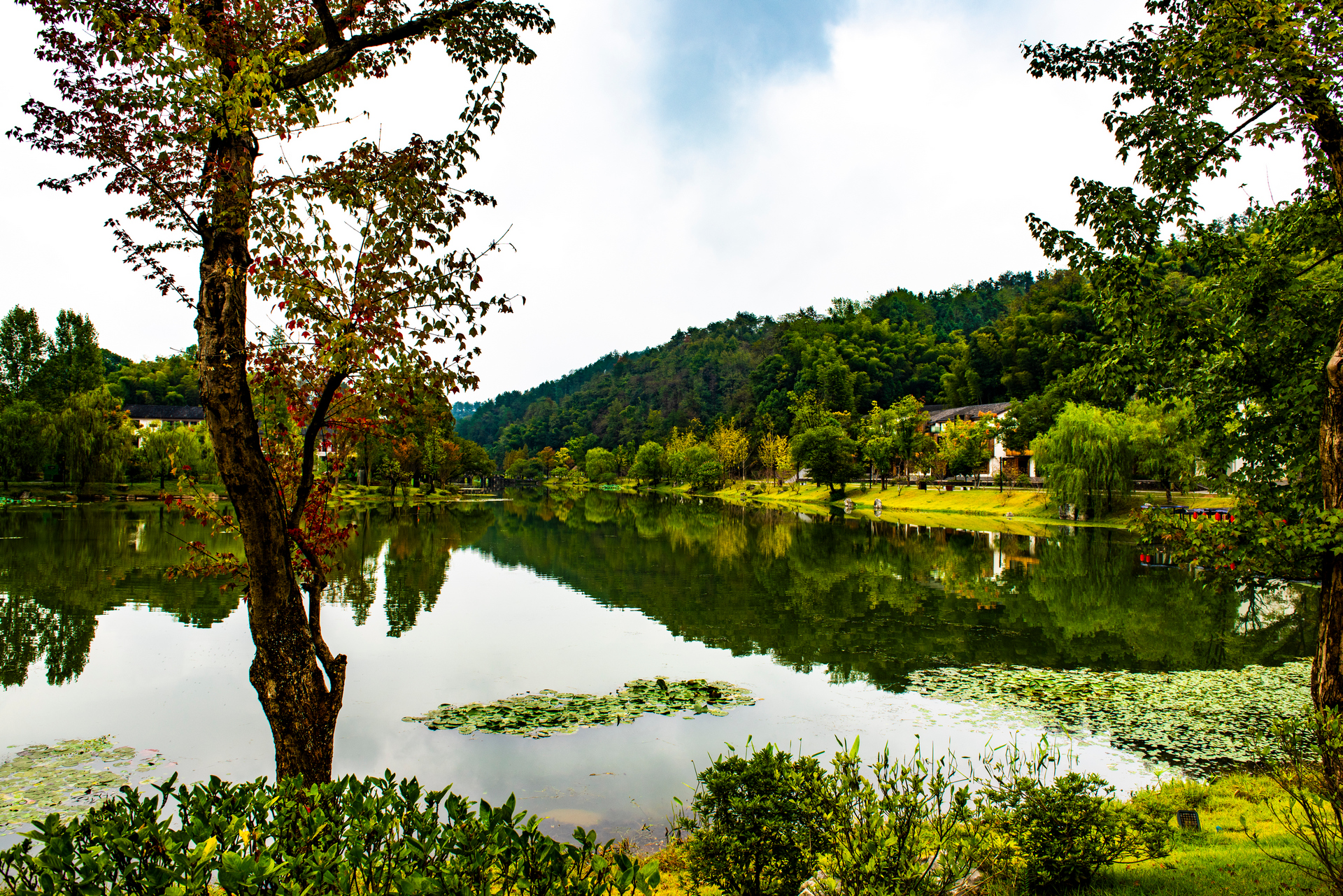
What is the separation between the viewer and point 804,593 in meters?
19.8

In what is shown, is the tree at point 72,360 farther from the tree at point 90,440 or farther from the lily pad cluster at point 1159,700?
the lily pad cluster at point 1159,700

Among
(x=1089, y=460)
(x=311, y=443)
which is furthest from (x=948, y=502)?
(x=311, y=443)

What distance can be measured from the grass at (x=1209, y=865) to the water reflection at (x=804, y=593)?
17.4 feet

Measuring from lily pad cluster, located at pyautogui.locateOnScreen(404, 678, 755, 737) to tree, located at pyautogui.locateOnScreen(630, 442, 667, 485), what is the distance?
8827 cm

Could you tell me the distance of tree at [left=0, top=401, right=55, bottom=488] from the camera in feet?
157

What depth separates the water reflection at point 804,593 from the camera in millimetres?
13617

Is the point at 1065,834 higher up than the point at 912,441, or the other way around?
the point at 912,441

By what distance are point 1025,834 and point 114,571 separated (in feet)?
79.1

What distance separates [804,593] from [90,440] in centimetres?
4901

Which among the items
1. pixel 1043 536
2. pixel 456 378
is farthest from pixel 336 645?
pixel 1043 536

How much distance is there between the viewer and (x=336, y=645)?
45.9ft

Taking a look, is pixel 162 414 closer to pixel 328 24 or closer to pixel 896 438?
pixel 896 438

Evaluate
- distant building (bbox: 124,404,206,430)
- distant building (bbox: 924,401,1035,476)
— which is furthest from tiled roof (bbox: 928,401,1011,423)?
distant building (bbox: 124,404,206,430)

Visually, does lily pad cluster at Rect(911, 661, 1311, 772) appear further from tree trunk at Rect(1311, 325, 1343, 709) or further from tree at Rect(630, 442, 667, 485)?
tree at Rect(630, 442, 667, 485)
